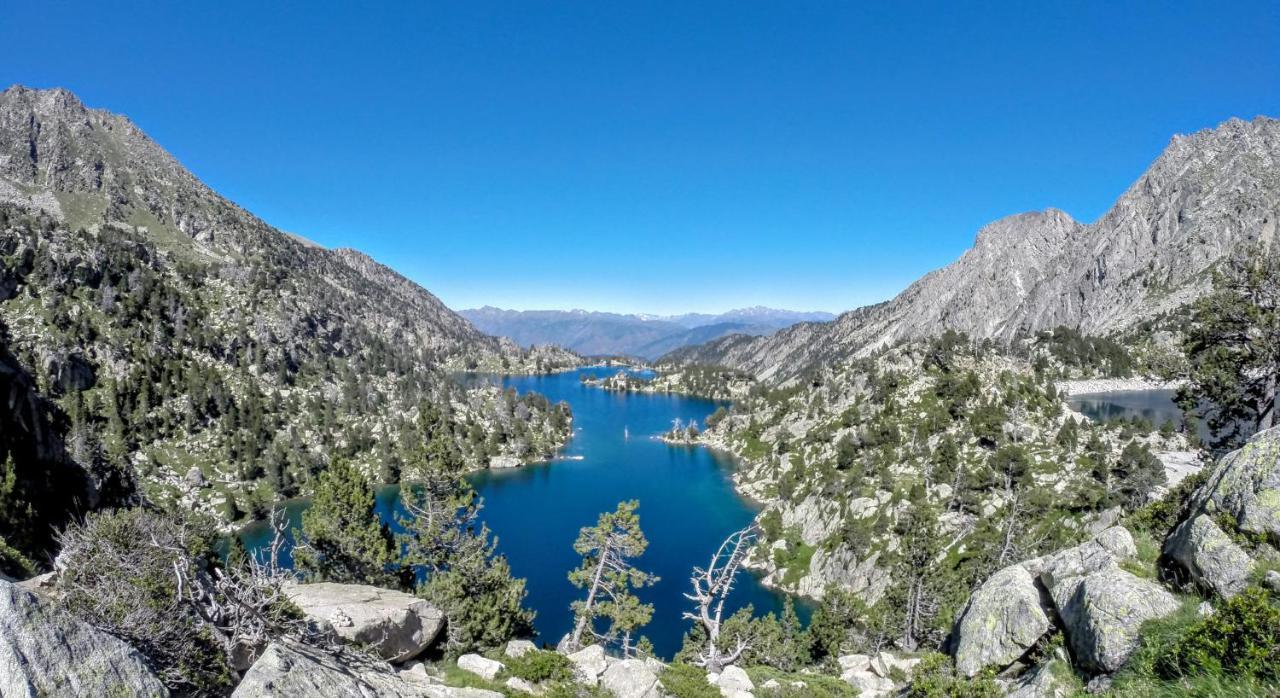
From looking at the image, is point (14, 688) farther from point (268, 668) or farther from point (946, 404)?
point (946, 404)

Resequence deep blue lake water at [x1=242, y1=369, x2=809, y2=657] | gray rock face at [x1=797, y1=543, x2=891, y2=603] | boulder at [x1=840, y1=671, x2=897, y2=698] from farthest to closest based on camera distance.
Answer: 1. deep blue lake water at [x1=242, y1=369, x2=809, y2=657]
2. gray rock face at [x1=797, y1=543, x2=891, y2=603]
3. boulder at [x1=840, y1=671, x2=897, y2=698]

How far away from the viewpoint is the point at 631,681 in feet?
77.7

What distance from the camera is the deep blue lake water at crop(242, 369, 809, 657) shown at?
74750mm

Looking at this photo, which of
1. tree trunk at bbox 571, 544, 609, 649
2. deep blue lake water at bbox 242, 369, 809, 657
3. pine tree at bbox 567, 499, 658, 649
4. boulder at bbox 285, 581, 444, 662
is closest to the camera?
boulder at bbox 285, 581, 444, 662

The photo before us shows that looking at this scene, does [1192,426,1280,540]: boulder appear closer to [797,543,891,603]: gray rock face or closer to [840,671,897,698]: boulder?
[840,671,897,698]: boulder

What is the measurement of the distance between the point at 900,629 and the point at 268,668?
42.7 metres

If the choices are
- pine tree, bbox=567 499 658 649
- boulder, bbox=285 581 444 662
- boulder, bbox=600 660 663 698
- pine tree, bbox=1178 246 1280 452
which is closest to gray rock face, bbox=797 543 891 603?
pine tree, bbox=567 499 658 649

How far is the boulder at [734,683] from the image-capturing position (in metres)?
24.3

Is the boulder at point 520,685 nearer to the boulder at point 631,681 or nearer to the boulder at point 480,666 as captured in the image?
the boulder at point 480,666

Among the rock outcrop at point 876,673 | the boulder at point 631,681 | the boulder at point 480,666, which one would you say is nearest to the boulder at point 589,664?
the boulder at point 631,681

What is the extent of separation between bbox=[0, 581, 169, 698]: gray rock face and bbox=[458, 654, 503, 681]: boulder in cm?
1386

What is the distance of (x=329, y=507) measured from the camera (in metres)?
33.5

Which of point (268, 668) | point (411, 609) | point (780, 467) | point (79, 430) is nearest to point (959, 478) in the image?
point (780, 467)

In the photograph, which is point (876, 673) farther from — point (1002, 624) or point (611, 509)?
point (611, 509)
